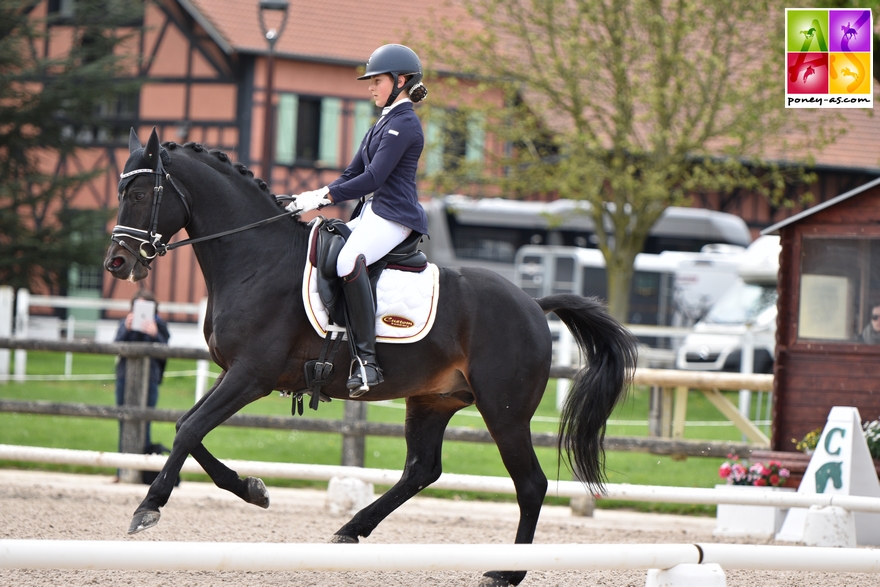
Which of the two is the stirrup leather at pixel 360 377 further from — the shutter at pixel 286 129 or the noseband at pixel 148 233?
the shutter at pixel 286 129

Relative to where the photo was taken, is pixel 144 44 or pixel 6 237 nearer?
pixel 6 237

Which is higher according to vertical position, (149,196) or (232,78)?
(232,78)

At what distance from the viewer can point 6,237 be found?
21.1 metres

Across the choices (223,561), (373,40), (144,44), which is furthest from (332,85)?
(223,561)

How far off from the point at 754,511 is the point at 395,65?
468cm

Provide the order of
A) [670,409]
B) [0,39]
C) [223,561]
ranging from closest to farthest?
1. [223,561]
2. [670,409]
3. [0,39]

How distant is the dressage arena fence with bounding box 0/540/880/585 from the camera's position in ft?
10.7

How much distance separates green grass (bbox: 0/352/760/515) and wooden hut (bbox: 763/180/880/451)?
54.5 inches

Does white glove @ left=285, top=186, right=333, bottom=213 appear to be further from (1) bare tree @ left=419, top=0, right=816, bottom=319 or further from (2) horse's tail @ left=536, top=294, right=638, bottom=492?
(1) bare tree @ left=419, top=0, right=816, bottom=319

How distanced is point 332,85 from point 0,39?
8.28 m

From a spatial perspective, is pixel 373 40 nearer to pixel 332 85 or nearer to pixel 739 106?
pixel 332 85

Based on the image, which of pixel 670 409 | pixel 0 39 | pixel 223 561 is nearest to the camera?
pixel 223 561

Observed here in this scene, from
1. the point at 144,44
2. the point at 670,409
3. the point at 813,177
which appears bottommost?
the point at 670,409

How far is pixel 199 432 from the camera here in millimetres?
4660
